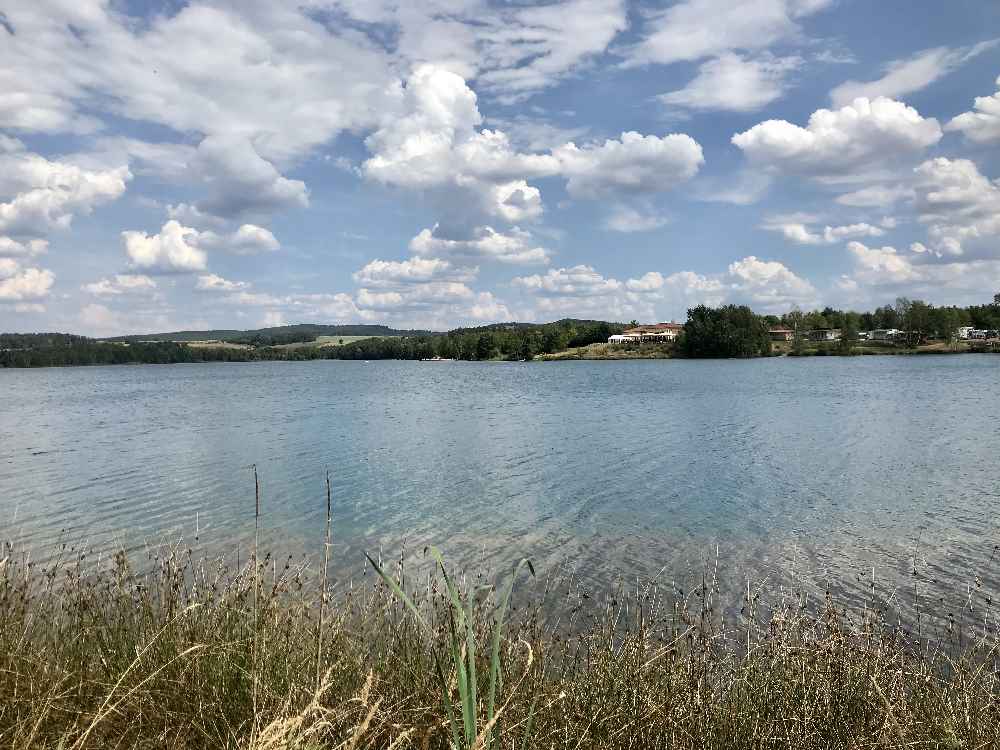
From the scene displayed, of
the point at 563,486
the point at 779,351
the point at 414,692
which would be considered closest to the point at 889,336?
the point at 779,351

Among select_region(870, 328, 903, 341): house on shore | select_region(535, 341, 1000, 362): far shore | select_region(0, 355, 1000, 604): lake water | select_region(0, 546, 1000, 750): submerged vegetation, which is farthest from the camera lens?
select_region(870, 328, 903, 341): house on shore

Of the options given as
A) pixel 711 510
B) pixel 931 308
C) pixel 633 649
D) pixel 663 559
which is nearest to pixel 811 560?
pixel 663 559

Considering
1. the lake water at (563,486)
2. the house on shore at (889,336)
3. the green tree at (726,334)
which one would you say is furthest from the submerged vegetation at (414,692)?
the house on shore at (889,336)

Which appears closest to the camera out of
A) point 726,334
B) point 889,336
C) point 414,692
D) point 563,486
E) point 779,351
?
point 414,692

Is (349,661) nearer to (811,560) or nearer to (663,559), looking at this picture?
(663,559)

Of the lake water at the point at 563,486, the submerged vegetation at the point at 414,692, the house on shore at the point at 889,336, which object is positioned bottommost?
the lake water at the point at 563,486

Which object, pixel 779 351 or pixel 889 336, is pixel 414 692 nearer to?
pixel 779 351

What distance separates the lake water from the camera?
14.9 m

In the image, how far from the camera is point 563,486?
2227 cm

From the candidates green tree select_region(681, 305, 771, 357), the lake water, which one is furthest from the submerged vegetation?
green tree select_region(681, 305, 771, 357)

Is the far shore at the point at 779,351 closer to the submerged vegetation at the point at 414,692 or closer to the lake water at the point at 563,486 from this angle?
the lake water at the point at 563,486

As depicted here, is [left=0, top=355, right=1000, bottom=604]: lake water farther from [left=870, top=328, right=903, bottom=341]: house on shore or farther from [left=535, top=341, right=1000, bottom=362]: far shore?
[left=870, top=328, right=903, bottom=341]: house on shore

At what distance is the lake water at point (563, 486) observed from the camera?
14.9m

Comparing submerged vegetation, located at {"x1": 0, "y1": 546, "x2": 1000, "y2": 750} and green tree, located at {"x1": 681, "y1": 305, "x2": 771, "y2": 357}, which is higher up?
green tree, located at {"x1": 681, "y1": 305, "x2": 771, "y2": 357}
